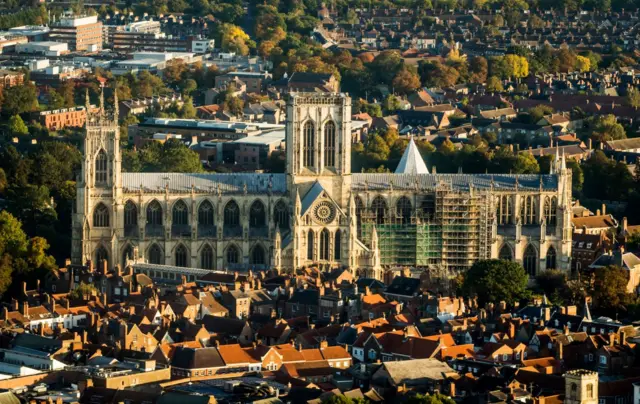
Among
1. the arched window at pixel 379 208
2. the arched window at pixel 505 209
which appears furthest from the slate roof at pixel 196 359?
the arched window at pixel 505 209

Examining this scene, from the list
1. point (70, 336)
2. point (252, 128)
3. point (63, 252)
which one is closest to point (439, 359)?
point (70, 336)

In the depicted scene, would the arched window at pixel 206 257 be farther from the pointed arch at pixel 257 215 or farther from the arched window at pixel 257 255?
the pointed arch at pixel 257 215

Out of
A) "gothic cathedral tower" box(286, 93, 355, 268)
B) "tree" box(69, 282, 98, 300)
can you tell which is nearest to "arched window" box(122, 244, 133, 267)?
"tree" box(69, 282, 98, 300)

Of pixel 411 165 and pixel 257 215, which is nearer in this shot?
pixel 257 215

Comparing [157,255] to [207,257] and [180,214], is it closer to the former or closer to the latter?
[180,214]

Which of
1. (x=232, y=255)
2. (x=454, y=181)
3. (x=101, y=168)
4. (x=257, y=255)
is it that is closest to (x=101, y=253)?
(x=101, y=168)

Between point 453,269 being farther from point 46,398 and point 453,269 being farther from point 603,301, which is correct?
point 46,398
